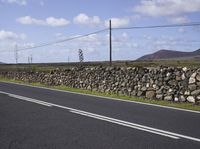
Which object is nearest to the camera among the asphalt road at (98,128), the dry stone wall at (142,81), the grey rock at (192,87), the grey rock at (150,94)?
the asphalt road at (98,128)

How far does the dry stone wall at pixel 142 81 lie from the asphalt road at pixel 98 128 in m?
2.86

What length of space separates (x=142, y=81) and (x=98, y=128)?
361 inches

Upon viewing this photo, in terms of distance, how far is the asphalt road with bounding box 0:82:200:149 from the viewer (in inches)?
276

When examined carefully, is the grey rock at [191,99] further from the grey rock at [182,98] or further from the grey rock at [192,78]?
the grey rock at [192,78]

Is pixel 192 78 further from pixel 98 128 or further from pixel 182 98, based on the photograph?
pixel 98 128

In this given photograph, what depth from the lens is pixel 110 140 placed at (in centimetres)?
728

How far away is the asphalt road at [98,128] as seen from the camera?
7.02 metres

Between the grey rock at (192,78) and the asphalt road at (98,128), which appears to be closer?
Answer: the asphalt road at (98,128)

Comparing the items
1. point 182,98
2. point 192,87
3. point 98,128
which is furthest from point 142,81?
point 98,128

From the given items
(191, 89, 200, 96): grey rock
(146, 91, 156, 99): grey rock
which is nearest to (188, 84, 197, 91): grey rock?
(191, 89, 200, 96): grey rock

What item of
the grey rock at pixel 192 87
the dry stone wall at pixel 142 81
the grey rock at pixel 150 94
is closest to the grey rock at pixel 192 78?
the dry stone wall at pixel 142 81

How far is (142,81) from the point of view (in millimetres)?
17469

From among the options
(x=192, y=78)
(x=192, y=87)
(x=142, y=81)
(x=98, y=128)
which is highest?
(x=192, y=78)

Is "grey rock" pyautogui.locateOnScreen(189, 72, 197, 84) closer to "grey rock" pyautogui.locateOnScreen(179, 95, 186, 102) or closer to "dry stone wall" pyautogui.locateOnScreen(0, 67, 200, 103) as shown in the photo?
"dry stone wall" pyautogui.locateOnScreen(0, 67, 200, 103)
